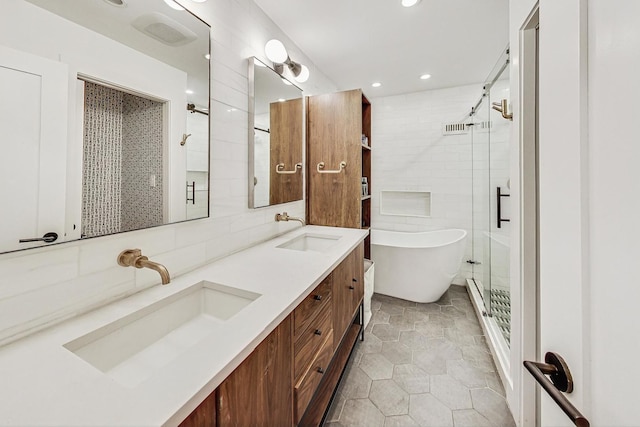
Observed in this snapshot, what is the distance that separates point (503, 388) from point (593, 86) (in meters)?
1.98

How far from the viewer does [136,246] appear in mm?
1036

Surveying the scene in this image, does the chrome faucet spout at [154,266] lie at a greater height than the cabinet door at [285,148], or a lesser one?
lesser

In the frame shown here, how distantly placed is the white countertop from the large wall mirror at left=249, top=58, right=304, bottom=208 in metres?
0.94

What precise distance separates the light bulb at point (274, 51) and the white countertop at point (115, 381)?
164 centimetres

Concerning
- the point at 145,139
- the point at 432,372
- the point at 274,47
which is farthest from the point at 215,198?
the point at 432,372

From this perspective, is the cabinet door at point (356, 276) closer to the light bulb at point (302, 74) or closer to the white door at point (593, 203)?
the white door at point (593, 203)

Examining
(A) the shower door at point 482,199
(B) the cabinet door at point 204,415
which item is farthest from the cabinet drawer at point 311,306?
(A) the shower door at point 482,199

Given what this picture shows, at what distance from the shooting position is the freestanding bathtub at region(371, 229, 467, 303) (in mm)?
2717

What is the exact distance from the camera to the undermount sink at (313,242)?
2050 mm

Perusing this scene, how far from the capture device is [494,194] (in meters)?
2.29

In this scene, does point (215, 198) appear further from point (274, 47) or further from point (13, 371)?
point (274, 47)

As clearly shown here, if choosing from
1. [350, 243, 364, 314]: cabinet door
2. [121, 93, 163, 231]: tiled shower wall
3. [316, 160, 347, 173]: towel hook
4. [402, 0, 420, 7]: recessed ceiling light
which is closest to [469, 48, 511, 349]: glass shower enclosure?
[402, 0, 420, 7]: recessed ceiling light

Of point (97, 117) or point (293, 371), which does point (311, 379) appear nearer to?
point (293, 371)

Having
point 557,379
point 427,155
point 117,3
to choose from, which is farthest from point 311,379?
point 427,155
